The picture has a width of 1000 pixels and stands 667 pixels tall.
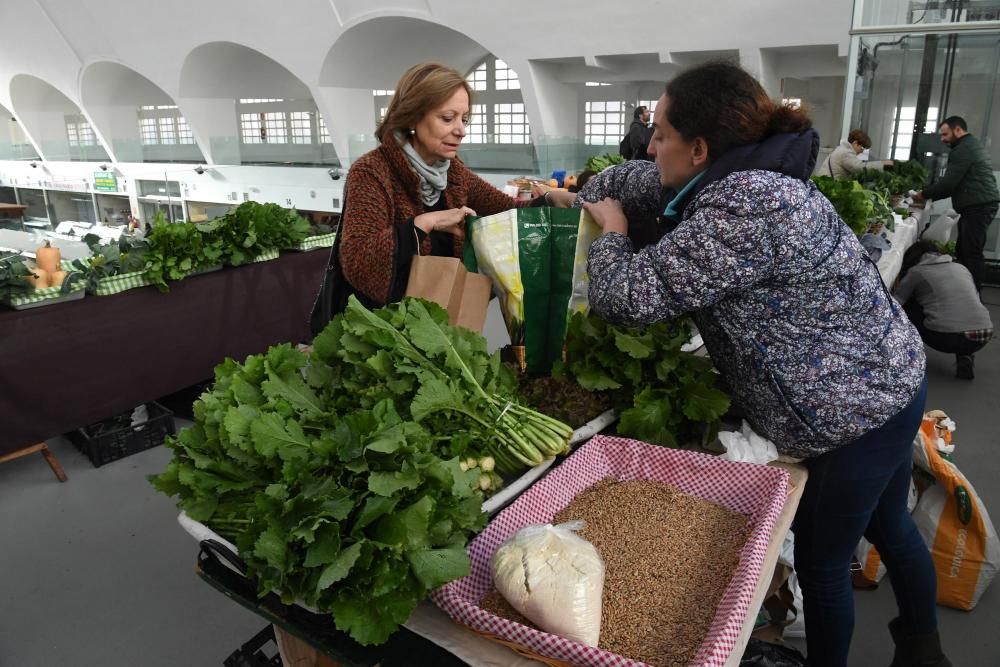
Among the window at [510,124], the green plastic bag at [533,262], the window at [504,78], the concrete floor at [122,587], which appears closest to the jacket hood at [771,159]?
the green plastic bag at [533,262]

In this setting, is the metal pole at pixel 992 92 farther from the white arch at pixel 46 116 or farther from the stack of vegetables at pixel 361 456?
the white arch at pixel 46 116

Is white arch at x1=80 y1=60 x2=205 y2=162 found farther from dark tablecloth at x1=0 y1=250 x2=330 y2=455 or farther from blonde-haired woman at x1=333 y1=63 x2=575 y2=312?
blonde-haired woman at x1=333 y1=63 x2=575 y2=312

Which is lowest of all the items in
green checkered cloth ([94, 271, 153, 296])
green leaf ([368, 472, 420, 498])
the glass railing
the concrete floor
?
the concrete floor

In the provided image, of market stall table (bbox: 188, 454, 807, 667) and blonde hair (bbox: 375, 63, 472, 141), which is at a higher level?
blonde hair (bbox: 375, 63, 472, 141)

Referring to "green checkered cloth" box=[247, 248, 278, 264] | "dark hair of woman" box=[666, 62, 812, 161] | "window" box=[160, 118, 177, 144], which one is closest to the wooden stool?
"green checkered cloth" box=[247, 248, 278, 264]

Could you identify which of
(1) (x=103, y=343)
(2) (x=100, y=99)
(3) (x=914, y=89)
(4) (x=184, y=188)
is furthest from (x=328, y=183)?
(1) (x=103, y=343)

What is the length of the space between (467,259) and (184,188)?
20.1 meters

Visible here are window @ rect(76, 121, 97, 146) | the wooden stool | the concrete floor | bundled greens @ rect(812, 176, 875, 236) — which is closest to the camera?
the concrete floor

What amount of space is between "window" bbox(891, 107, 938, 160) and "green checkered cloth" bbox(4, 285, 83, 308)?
8795mm

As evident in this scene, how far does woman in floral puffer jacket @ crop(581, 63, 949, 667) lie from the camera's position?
1251 mm

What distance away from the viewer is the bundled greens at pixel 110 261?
12.0ft

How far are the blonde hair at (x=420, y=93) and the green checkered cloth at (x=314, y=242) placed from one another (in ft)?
10.2

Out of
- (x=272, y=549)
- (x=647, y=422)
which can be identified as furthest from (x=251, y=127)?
(x=272, y=549)

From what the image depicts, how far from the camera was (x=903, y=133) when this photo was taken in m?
8.39
